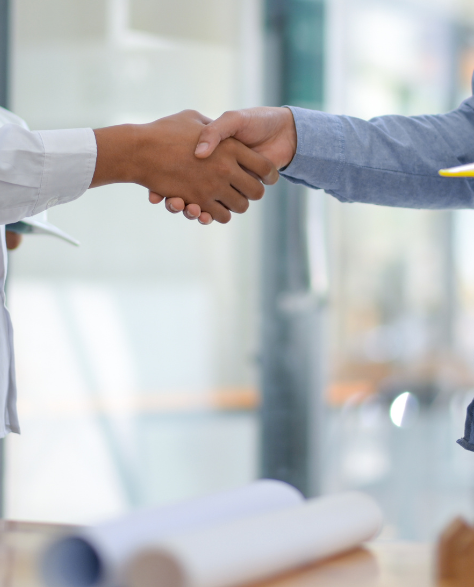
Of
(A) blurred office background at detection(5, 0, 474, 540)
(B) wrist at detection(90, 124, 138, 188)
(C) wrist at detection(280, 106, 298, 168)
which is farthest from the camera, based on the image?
(A) blurred office background at detection(5, 0, 474, 540)

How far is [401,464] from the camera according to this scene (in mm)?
2242

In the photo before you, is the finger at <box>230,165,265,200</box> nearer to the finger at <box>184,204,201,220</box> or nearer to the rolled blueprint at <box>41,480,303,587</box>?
the finger at <box>184,204,201,220</box>

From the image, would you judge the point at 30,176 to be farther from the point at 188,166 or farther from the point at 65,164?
the point at 188,166

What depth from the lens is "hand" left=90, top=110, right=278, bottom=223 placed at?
994 millimetres

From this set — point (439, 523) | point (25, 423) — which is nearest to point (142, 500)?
point (25, 423)

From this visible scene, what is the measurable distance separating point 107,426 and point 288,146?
3.87ft

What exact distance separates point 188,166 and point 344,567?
0.68 meters

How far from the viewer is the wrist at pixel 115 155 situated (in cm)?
91

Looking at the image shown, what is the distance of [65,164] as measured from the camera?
2.80 ft

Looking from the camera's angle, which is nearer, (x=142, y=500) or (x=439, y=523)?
(x=142, y=500)

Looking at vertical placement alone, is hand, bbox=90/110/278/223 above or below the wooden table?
above

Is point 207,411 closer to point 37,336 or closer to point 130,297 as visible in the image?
point 130,297

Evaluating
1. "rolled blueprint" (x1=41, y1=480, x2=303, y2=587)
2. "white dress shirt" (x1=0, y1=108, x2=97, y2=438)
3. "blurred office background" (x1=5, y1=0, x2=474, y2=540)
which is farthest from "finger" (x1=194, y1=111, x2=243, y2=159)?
"blurred office background" (x1=5, y1=0, x2=474, y2=540)

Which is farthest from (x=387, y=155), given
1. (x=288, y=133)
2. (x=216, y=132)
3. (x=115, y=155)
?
(x=115, y=155)
